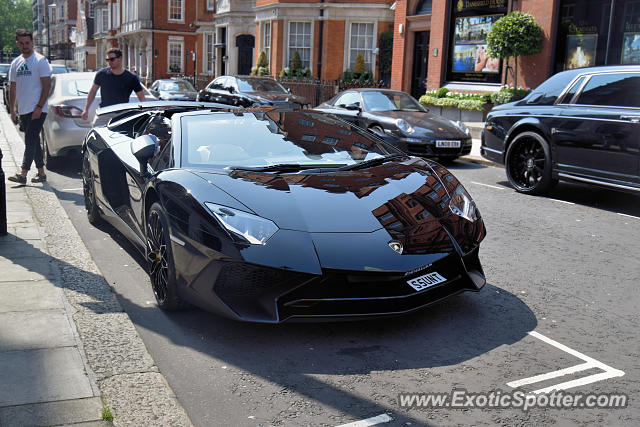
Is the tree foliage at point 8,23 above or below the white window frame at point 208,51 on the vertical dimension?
above

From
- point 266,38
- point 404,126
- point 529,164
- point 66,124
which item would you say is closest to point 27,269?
point 66,124

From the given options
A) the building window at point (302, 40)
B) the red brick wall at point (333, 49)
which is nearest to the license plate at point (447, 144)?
the red brick wall at point (333, 49)

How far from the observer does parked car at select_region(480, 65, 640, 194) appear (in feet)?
26.4

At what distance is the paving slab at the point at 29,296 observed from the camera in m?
4.33

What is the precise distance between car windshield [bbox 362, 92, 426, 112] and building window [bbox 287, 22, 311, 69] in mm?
17722

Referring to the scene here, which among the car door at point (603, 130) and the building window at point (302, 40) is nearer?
the car door at point (603, 130)

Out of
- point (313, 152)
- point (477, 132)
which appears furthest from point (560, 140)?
point (477, 132)

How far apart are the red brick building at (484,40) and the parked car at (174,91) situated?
24.7 feet

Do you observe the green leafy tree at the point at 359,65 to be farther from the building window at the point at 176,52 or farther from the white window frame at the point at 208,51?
the building window at the point at 176,52

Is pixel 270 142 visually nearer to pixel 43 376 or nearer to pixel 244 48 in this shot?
pixel 43 376

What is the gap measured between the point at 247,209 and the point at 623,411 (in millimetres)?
2281

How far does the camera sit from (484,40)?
20.3 metres

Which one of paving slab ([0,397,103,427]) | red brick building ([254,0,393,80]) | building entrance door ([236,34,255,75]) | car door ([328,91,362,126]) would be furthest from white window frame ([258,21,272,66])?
paving slab ([0,397,103,427])

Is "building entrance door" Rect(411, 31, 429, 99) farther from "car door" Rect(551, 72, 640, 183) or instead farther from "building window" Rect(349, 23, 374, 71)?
"car door" Rect(551, 72, 640, 183)
